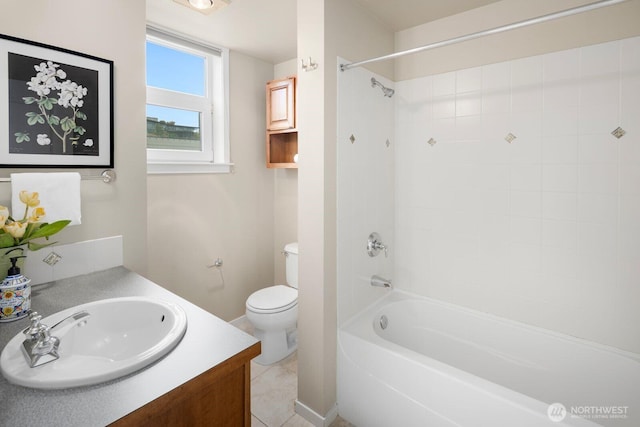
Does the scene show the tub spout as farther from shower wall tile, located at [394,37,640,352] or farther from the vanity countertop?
the vanity countertop

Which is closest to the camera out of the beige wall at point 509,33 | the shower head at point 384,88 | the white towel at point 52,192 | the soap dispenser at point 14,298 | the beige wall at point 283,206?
the soap dispenser at point 14,298

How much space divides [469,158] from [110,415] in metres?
2.13

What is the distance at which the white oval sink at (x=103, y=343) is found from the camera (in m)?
0.82

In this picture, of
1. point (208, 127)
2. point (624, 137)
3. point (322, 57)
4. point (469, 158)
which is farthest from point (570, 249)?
point (208, 127)

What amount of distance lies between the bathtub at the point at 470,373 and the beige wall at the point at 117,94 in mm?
1320

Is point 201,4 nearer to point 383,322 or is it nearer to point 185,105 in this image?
point 185,105

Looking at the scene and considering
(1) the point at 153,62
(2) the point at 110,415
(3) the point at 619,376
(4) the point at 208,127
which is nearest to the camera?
(2) the point at 110,415

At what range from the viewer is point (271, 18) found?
218 centimetres

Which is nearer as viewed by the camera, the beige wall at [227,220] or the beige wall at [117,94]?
the beige wall at [117,94]

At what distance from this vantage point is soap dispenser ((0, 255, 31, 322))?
1118 mm

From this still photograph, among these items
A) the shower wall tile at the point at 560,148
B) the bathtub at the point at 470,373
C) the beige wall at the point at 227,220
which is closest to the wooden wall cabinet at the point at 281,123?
the beige wall at the point at 227,220

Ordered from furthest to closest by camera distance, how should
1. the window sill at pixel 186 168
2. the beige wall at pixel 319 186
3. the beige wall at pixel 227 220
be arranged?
the beige wall at pixel 227 220 < the window sill at pixel 186 168 < the beige wall at pixel 319 186

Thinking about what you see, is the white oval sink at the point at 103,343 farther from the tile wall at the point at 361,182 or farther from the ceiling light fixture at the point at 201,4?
the ceiling light fixture at the point at 201,4

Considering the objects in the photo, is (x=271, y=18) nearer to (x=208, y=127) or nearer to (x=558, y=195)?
(x=208, y=127)
